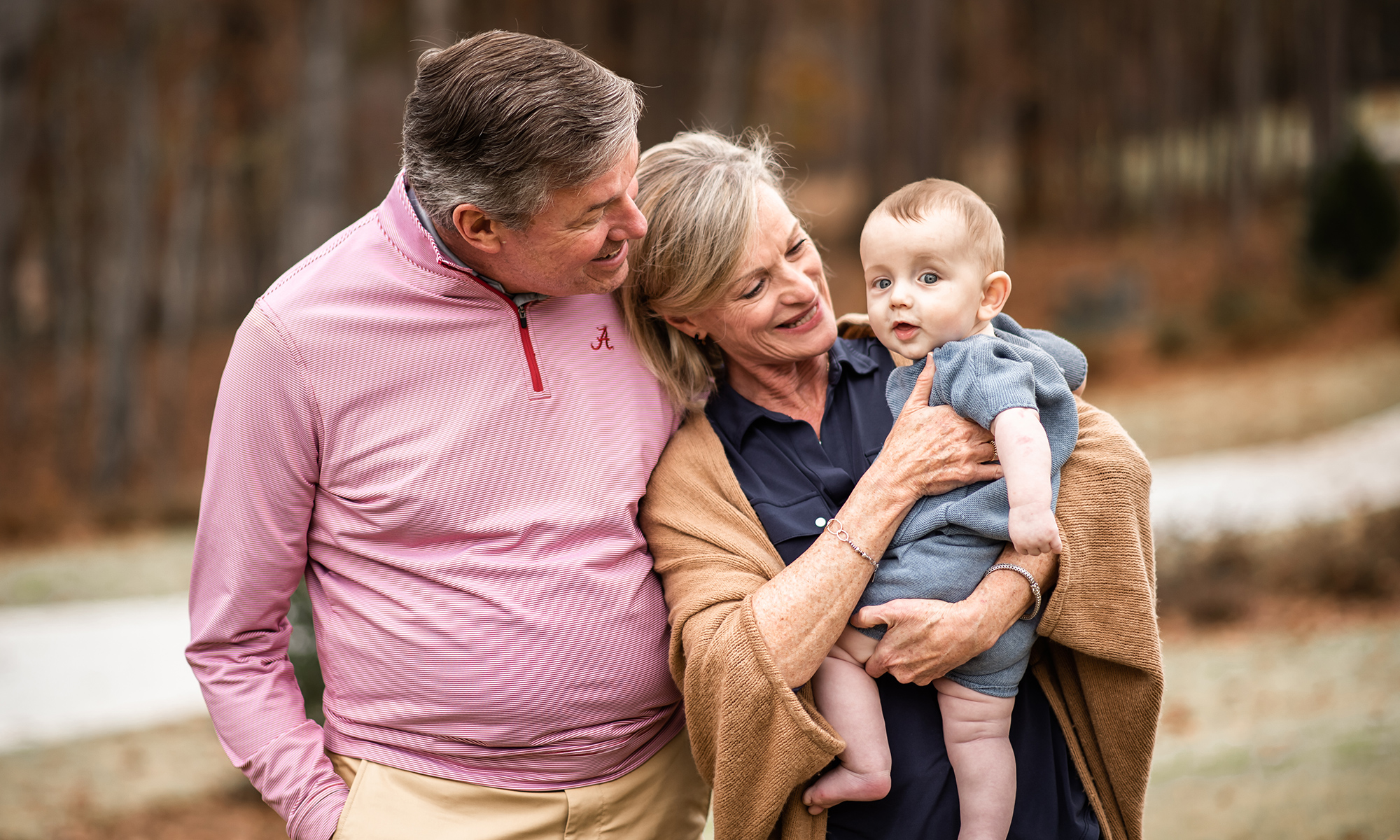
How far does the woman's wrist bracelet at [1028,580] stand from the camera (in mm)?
2139

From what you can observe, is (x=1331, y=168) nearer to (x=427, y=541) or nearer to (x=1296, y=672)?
(x=1296, y=672)

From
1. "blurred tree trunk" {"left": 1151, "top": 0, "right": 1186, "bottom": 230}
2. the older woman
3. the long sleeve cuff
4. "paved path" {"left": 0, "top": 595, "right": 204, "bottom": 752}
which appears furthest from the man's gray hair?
"blurred tree trunk" {"left": 1151, "top": 0, "right": 1186, "bottom": 230}

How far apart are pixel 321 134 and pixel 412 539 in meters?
10.6

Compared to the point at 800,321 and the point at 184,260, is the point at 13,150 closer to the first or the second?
the point at 184,260

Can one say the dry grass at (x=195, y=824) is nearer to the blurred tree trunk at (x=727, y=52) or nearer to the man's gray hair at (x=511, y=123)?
the man's gray hair at (x=511, y=123)

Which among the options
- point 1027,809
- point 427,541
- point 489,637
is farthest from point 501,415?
point 1027,809

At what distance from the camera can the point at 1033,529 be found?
2.01 meters

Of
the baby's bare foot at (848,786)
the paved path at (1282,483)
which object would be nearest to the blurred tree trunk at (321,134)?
the paved path at (1282,483)

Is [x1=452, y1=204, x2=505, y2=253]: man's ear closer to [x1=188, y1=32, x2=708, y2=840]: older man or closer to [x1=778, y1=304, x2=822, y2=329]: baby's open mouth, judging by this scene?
[x1=188, y1=32, x2=708, y2=840]: older man

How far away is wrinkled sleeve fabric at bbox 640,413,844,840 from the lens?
2.09m

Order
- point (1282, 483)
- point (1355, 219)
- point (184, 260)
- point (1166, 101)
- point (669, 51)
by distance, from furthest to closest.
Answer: point (1166, 101), point (669, 51), point (184, 260), point (1355, 219), point (1282, 483)

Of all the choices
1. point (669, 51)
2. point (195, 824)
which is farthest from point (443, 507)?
point (669, 51)

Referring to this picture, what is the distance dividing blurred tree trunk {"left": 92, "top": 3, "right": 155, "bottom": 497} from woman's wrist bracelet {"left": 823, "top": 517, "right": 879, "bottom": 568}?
1510 centimetres

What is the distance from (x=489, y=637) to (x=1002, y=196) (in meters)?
28.4
